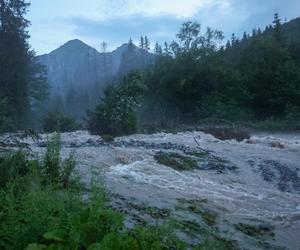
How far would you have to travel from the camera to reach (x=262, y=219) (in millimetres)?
9070

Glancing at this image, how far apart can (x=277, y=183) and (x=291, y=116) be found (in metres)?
22.2

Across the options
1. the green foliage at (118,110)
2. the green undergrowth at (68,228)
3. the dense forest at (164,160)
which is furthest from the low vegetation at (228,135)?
the green undergrowth at (68,228)

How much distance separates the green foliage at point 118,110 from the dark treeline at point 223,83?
1059cm

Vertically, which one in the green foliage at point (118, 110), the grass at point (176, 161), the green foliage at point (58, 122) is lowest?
the green foliage at point (58, 122)

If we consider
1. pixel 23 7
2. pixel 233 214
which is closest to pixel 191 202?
pixel 233 214

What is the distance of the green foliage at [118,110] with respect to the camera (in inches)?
988

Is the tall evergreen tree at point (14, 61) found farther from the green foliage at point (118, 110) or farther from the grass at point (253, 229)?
the grass at point (253, 229)

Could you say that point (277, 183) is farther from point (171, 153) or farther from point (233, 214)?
point (233, 214)

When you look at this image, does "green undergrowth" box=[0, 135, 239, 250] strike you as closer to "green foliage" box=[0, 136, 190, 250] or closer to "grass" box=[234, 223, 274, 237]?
"green foliage" box=[0, 136, 190, 250]

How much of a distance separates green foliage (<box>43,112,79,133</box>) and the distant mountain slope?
431cm

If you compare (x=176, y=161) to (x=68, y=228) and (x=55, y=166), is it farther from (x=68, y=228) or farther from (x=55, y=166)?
(x=68, y=228)

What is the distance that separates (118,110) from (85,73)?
361 ft

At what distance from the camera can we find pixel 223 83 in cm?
4294

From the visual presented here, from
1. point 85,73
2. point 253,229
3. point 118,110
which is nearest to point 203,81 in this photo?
point 118,110
